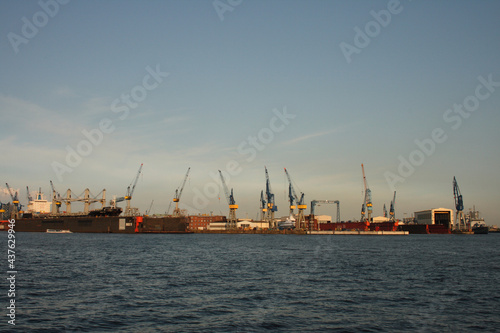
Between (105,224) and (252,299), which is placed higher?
(252,299)

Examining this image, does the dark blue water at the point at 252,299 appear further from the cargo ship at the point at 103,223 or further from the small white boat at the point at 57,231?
the small white boat at the point at 57,231

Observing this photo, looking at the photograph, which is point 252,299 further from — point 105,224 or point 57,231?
point 57,231

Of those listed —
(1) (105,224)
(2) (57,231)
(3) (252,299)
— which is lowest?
(2) (57,231)

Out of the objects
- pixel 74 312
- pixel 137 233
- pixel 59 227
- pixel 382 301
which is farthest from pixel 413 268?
pixel 59 227

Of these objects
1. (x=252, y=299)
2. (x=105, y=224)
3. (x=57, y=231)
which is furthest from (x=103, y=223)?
(x=252, y=299)

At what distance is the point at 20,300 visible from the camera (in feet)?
92.5

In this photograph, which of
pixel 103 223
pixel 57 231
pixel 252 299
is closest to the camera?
pixel 252 299

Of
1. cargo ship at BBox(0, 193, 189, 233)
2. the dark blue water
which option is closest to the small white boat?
cargo ship at BBox(0, 193, 189, 233)

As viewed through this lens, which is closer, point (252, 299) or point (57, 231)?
point (252, 299)

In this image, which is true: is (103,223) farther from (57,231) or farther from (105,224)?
(57,231)

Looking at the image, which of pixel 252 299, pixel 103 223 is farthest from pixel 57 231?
pixel 252 299

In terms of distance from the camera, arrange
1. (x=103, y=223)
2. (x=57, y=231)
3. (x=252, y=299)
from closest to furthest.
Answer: (x=252, y=299) → (x=103, y=223) → (x=57, y=231)

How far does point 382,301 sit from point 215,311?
12046mm

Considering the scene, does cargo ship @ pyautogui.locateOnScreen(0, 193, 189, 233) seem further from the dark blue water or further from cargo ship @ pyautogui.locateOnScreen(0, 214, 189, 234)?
the dark blue water
